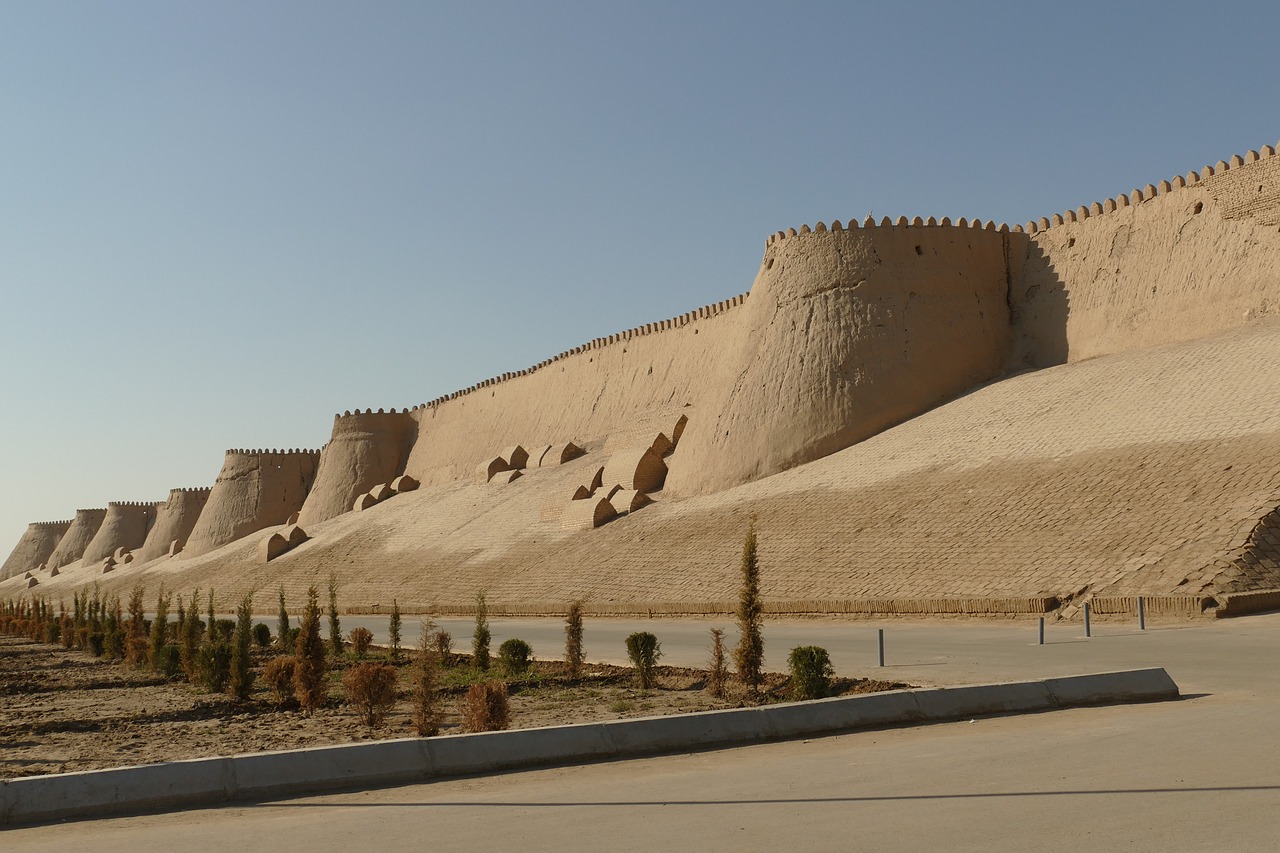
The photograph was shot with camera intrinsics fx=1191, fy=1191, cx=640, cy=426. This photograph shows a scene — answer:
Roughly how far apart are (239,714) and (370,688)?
6.03ft

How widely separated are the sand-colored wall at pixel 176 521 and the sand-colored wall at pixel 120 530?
30.0 feet

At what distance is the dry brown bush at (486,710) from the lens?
7.36 meters

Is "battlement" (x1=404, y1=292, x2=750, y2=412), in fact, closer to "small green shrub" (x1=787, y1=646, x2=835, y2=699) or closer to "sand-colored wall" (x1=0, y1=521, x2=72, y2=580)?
"small green shrub" (x1=787, y1=646, x2=835, y2=699)

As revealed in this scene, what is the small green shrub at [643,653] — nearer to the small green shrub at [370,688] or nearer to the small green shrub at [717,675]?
the small green shrub at [717,675]

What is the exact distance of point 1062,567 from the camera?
15.9 meters

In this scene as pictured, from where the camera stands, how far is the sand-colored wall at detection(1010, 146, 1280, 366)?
23.0 m

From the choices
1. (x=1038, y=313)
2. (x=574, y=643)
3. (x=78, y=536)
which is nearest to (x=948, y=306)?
(x=1038, y=313)

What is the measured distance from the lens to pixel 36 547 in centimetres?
9144

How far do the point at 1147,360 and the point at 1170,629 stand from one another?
456 inches

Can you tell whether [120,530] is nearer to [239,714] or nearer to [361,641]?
[361,641]

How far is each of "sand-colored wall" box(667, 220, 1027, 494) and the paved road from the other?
19339 mm

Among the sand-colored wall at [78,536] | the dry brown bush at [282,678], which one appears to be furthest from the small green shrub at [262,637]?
the sand-colored wall at [78,536]

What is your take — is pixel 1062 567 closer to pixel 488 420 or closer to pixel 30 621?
pixel 30 621

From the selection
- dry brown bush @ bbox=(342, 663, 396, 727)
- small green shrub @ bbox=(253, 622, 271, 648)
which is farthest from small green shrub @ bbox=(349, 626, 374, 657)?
dry brown bush @ bbox=(342, 663, 396, 727)
